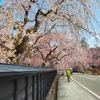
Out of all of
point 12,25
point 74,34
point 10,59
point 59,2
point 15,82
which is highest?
point 59,2

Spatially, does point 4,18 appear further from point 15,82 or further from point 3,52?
point 15,82

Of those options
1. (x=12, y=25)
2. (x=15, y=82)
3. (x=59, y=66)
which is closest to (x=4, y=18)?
(x=12, y=25)

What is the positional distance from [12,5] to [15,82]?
9134 mm

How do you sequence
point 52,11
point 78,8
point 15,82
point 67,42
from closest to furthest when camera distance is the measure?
point 15,82, point 78,8, point 52,11, point 67,42

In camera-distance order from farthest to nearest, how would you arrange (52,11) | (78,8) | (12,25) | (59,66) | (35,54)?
(59,66) < (35,54) < (12,25) < (52,11) < (78,8)

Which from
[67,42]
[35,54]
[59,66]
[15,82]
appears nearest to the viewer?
[15,82]

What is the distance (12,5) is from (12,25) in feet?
3.52

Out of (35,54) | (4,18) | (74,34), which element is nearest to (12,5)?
(4,18)

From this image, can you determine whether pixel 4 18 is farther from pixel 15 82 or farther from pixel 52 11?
pixel 15 82

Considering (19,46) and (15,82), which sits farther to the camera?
(19,46)

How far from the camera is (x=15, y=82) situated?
2.33m

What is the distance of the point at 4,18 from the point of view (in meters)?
11.0

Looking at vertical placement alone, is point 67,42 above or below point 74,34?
above

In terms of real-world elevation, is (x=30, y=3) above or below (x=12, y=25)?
above
